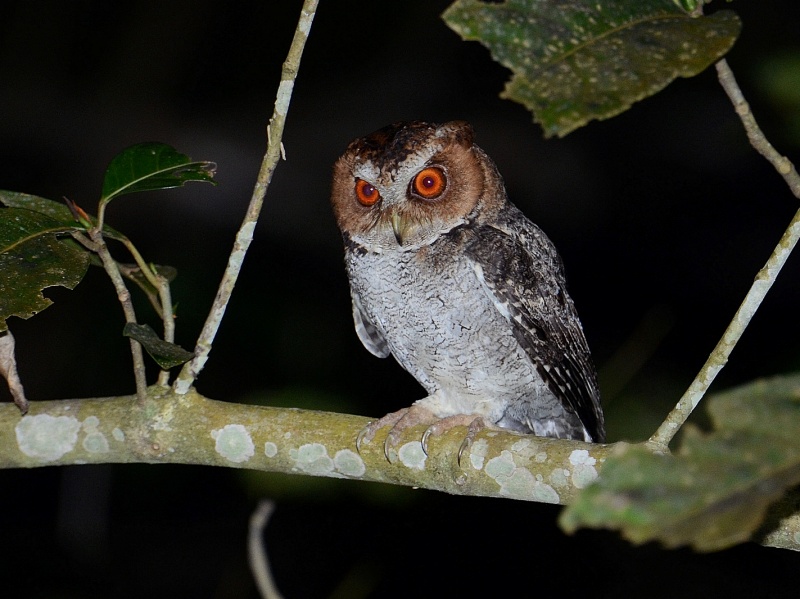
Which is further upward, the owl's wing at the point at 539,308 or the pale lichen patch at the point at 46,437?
the owl's wing at the point at 539,308

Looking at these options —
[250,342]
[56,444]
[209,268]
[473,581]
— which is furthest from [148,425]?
[473,581]

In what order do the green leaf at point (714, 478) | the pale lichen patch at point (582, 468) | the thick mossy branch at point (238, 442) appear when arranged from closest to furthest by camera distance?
1. the green leaf at point (714, 478)
2. the pale lichen patch at point (582, 468)
3. the thick mossy branch at point (238, 442)

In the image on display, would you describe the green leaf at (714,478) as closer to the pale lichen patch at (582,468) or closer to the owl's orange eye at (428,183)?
the pale lichen patch at (582,468)

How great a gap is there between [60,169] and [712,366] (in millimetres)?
5123

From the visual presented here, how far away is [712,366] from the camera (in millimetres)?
1831

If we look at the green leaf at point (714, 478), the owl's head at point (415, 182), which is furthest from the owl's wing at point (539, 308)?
the green leaf at point (714, 478)

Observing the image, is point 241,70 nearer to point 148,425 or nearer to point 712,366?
point 148,425

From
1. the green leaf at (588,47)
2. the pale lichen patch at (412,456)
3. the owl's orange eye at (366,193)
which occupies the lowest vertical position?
the pale lichen patch at (412,456)

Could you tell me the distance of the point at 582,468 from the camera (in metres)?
2.03

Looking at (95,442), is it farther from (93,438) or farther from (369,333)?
(369,333)

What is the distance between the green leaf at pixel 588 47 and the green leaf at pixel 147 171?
1088mm

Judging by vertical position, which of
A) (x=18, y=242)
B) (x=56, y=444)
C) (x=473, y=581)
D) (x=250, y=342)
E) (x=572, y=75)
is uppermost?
Result: (x=572, y=75)

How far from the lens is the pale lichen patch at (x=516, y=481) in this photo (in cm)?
209

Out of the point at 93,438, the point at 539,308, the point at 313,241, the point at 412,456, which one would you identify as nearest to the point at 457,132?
the point at 539,308
